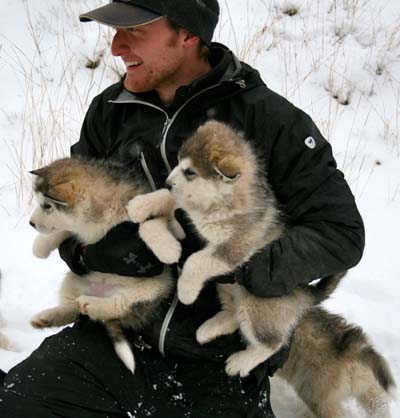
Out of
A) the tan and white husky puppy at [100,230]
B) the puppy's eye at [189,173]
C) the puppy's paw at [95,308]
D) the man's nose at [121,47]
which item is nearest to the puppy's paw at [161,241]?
the tan and white husky puppy at [100,230]

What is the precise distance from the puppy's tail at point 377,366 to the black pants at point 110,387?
0.60 metres

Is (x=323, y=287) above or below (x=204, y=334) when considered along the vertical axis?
above

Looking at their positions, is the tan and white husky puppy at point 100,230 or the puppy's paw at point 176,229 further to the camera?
the puppy's paw at point 176,229

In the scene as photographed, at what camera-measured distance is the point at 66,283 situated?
2.97 m

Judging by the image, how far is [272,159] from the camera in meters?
2.68

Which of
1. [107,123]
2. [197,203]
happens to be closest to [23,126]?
[107,123]

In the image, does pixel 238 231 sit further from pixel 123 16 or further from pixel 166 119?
pixel 123 16

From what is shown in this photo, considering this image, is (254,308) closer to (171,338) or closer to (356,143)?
(171,338)

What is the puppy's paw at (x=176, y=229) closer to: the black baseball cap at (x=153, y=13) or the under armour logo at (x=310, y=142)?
the under armour logo at (x=310, y=142)

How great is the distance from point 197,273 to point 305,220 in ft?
1.88

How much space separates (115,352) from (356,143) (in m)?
4.10

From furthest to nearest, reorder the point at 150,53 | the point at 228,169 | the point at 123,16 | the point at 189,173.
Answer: the point at 150,53
the point at 123,16
the point at 189,173
the point at 228,169

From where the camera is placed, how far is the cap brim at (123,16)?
2625 millimetres

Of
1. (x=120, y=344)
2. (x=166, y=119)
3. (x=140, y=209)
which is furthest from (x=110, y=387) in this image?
(x=166, y=119)
